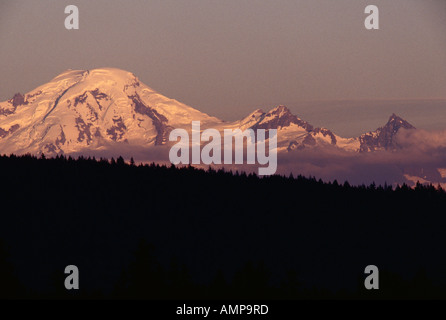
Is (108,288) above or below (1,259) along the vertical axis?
below

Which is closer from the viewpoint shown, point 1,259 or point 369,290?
point 1,259
